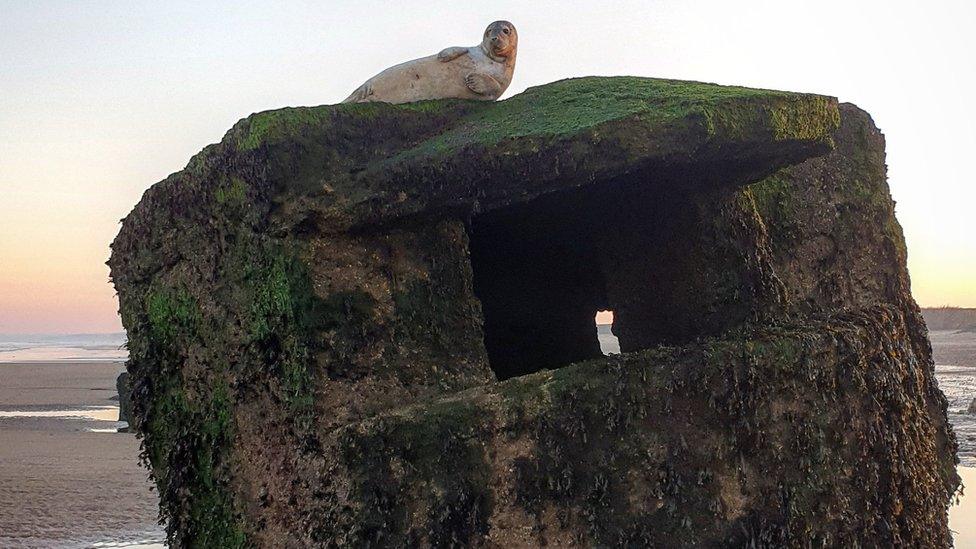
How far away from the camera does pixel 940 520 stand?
6125 mm

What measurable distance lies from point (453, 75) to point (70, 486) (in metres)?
8.51

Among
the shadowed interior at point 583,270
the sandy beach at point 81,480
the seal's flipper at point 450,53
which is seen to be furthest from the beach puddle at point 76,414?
the seal's flipper at point 450,53

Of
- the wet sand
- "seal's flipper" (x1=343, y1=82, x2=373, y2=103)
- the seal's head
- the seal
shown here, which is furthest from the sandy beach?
the seal's head

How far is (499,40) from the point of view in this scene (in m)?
6.27

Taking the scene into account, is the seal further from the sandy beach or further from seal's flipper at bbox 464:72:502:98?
the sandy beach

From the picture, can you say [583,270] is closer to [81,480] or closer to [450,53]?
[450,53]

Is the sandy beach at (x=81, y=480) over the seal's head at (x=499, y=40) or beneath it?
beneath

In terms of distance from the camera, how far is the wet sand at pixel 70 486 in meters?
9.57

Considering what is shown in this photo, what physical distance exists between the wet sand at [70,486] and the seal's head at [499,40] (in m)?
3.83

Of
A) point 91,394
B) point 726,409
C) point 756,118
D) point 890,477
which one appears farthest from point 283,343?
point 91,394

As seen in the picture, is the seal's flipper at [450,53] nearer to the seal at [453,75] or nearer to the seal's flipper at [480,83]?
the seal at [453,75]

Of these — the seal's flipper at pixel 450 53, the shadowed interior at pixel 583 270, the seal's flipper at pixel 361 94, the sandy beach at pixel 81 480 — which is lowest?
the sandy beach at pixel 81 480

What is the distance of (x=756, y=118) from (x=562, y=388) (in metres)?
1.80

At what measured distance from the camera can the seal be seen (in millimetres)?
6102
